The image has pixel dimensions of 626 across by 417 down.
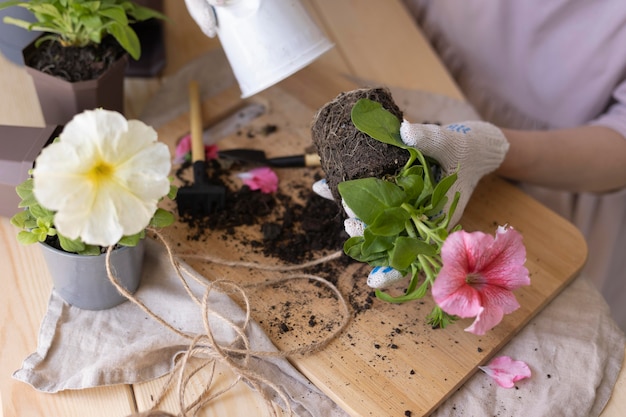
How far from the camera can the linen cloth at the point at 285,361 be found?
0.69 m

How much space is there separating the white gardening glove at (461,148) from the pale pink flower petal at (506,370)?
6.8 inches

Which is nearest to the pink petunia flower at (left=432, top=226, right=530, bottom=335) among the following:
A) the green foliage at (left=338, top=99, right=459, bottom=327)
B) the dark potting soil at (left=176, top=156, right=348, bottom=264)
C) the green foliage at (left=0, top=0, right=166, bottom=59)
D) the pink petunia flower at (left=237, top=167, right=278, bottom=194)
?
the green foliage at (left=338, top=99, right=459, bottom=327)

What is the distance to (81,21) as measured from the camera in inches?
33.3

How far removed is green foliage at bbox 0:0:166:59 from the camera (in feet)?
2.72

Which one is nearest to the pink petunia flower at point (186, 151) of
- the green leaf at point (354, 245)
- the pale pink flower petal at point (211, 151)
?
the pale pink flower petal at point (211, 151)

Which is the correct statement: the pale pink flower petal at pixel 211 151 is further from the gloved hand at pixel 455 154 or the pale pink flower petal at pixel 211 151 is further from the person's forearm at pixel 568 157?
the person's forearm at pixel 568 157

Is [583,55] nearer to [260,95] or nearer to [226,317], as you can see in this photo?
[260,95]

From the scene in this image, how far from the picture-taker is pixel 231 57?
871mm

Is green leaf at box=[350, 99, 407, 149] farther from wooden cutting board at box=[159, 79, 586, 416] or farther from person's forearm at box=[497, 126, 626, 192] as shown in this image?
person's forearm at box=[497, 126, 626, 192]

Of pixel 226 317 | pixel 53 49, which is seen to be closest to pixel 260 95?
pixel 53 49

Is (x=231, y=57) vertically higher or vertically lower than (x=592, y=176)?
higher

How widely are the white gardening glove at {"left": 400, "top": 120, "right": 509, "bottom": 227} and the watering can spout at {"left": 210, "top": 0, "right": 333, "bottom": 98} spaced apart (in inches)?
8.1

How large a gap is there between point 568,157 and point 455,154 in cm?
30

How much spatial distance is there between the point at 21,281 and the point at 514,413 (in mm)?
571
